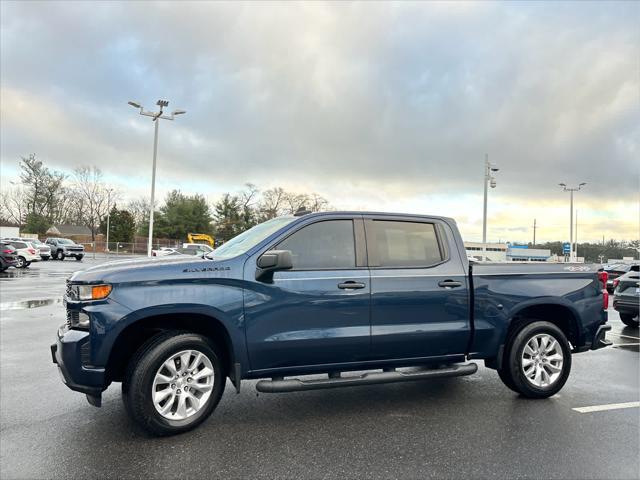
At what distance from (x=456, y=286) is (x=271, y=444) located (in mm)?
2319

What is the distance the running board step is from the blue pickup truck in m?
0.01

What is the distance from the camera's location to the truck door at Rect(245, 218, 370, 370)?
147 inches

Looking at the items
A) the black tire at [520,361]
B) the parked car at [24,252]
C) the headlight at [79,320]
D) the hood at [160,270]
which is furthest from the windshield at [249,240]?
the parked car at [24,252]

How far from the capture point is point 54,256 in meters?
36.4

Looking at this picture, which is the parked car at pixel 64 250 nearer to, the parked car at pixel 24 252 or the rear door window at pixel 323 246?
the parked car at pixel 24 252

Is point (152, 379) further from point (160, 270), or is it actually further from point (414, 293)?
point (414, 293)

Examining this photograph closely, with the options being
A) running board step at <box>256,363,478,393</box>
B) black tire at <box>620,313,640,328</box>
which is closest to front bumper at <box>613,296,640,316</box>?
black tire at <box>620,313,640,328</box>

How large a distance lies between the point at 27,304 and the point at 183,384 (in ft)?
31.4

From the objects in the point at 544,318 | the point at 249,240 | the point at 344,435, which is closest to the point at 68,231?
the point at 249,240

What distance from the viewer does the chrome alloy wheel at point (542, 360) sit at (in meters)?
4.62

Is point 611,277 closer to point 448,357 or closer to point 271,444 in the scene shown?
point 448,357

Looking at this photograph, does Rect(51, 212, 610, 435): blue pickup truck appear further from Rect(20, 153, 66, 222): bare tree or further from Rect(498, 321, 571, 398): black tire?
Rect(20, 153, 66, 222): bare tree

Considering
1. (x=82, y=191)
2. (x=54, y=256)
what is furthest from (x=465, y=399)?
(x=82, y=191)

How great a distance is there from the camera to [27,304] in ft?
35.7
